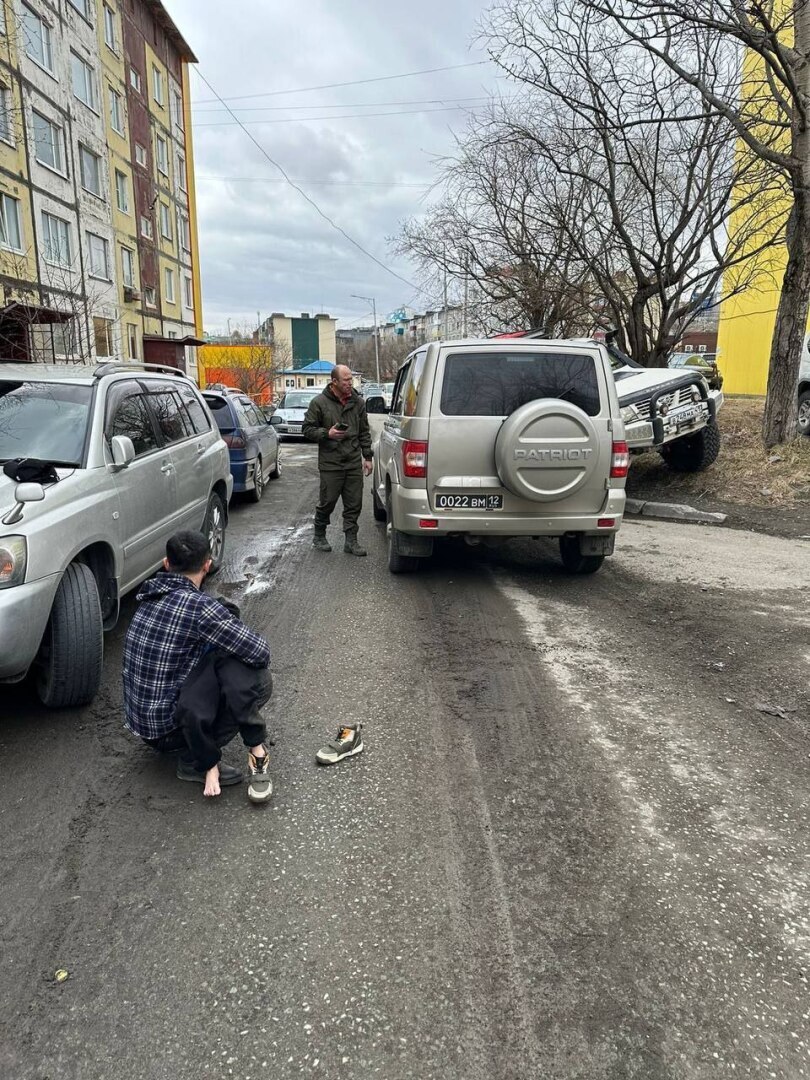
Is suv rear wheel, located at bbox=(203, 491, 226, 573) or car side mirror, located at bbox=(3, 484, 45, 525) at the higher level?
car side mirror, located at bbox=(3, 484, 45, 525)

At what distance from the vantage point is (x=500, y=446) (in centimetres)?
552

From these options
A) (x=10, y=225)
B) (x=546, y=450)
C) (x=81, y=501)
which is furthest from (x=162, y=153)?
(x=81, y=501)

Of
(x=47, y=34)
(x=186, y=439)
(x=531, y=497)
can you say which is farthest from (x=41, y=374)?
(x=47, y=34)

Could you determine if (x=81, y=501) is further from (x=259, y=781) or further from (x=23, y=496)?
(x=259, y=781)

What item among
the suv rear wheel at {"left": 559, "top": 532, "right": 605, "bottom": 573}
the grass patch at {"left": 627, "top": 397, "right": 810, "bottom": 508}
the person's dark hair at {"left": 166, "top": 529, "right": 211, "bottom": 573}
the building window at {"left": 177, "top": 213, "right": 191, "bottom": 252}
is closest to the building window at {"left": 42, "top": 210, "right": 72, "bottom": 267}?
the building window at {"left": 177, "top": 213, "right": 191, "bottom": 252}

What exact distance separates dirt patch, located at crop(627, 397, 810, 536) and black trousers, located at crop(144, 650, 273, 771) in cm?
729

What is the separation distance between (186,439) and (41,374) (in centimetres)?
128

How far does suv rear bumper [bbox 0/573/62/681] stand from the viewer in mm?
3098

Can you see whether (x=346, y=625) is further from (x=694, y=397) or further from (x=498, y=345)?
(x=694, y=397)

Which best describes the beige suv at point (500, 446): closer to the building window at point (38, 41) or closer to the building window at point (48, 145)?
the building window at point (48, 145)

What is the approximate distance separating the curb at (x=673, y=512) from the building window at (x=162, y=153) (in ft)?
105

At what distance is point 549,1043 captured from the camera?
6.24ft

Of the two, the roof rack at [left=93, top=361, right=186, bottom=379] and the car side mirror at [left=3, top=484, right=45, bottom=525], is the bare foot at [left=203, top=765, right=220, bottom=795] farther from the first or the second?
the roof rack at [left=93, top=361, right=186, bottom=379]

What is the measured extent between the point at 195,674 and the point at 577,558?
4.20 m
